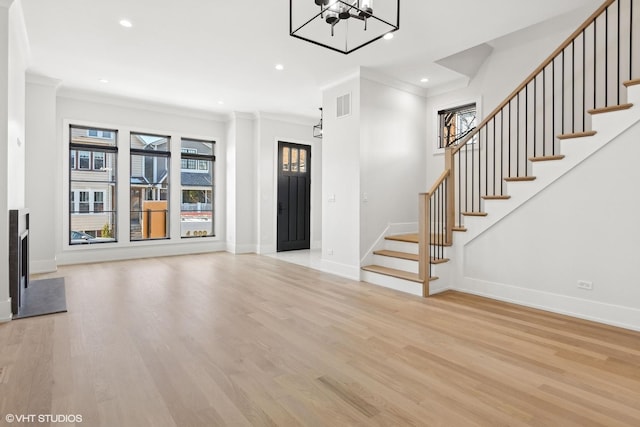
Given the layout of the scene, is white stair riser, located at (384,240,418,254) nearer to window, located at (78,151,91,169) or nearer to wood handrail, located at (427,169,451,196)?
wood handrail, located at (427,169,451,196)

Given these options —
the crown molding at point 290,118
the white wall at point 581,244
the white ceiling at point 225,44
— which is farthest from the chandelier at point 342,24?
the crown molding at point 290,118

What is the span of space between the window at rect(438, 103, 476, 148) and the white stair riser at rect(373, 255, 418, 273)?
2487 millimetres

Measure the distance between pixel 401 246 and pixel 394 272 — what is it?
0.64 m

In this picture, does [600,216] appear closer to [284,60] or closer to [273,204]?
[284,60]

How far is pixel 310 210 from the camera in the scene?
899 cm

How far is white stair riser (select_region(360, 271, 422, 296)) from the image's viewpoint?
4.60m

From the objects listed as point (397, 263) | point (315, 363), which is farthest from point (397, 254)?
point (315, 363)

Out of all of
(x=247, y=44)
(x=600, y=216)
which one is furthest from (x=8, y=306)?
(x=600, y=216)

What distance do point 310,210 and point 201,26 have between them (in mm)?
5469

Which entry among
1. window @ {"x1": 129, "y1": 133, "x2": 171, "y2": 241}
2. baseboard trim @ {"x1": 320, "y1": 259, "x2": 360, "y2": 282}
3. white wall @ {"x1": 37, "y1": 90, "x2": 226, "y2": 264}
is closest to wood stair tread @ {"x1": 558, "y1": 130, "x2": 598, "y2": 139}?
baseboard trim @ {"x1": 320, "y1": 259, "x2": 360, "y2": 282}

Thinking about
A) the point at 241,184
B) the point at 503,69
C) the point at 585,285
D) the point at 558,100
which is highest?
the point at 503,69

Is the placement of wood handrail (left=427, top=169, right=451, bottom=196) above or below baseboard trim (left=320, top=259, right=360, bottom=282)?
above

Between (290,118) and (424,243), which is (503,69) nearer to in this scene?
(424,243)

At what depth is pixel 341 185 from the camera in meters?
5.72
